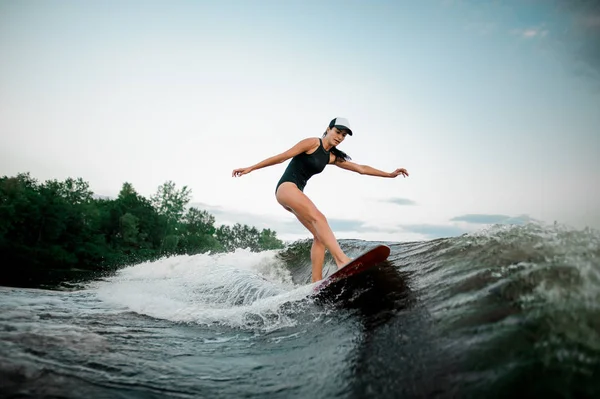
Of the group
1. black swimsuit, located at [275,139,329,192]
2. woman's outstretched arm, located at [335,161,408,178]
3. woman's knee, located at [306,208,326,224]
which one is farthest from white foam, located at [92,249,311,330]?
woman's outstretched arm, located at [335,161,408,178]

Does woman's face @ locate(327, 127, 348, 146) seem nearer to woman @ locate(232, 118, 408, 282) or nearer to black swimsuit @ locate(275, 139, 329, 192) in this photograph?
woman @ locate(232, 118, 408, 282)

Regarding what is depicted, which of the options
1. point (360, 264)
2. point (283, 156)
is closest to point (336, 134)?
point (283, 156)

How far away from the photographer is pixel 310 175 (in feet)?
17.1

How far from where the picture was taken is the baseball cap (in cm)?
487

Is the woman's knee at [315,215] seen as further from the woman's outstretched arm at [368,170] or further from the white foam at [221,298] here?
the woman's outstretched arm at [368,170]

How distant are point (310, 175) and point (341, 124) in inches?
32.9

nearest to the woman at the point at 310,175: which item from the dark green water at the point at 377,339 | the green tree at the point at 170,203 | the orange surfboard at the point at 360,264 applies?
the orange surfboard at the point at 360,264

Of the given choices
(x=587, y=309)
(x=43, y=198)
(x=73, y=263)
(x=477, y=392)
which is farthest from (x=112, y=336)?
(x=43, y=198)

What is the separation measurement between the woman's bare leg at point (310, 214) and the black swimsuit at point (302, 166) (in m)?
0.12

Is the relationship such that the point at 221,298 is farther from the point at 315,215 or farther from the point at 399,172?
the point at 399,172

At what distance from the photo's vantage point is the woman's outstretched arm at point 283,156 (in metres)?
4.88

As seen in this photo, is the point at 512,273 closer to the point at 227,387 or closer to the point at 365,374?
the point at 365,374

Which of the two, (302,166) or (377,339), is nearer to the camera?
(377,339)

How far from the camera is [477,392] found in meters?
1.73
